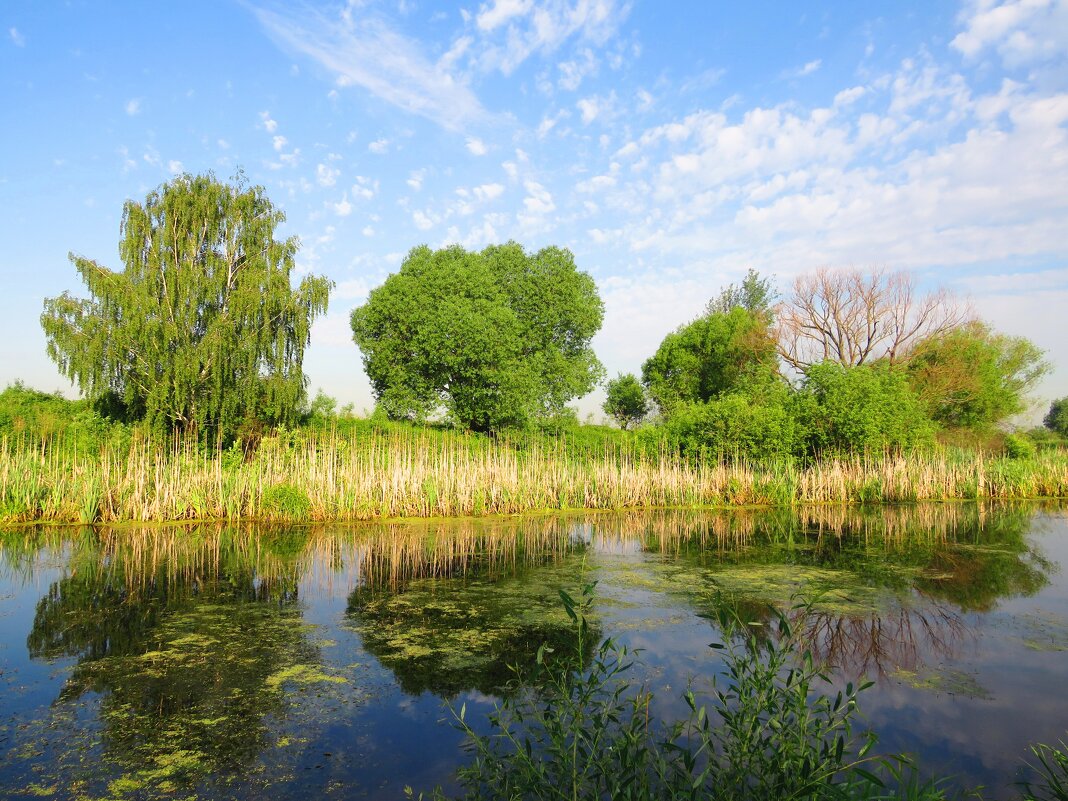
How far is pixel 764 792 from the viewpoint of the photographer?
2.42 meters

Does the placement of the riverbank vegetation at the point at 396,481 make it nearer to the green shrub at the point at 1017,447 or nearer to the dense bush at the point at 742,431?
the dense bush at the point at 742,431

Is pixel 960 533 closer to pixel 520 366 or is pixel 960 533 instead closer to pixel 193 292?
pixel 520 366

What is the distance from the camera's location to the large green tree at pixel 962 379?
26.2m

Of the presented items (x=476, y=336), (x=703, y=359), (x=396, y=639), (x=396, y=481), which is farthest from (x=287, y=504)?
(x=703, y=359)

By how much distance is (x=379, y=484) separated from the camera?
11.7m

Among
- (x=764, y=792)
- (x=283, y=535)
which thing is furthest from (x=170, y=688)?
(x=283, y=535)

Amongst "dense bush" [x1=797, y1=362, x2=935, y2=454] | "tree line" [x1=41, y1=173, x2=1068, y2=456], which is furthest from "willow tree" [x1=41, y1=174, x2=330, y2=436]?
"dense bush" [x1=797, y1=362, x2=935, y2=454]

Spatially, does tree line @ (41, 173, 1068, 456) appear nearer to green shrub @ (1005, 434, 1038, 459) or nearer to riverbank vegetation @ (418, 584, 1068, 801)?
green shrub @ (1005, 434, 1038, 459)

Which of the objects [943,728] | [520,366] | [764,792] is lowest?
[943,728]

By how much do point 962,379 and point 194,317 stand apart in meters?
27.4

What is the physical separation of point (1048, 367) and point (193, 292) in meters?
36.4

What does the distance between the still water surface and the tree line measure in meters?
8.00

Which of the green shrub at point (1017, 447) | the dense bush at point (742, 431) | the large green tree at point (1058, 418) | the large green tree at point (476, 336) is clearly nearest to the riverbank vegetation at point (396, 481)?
the dense bush at point (742, 431)

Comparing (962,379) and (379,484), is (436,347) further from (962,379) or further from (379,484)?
(962,379)
